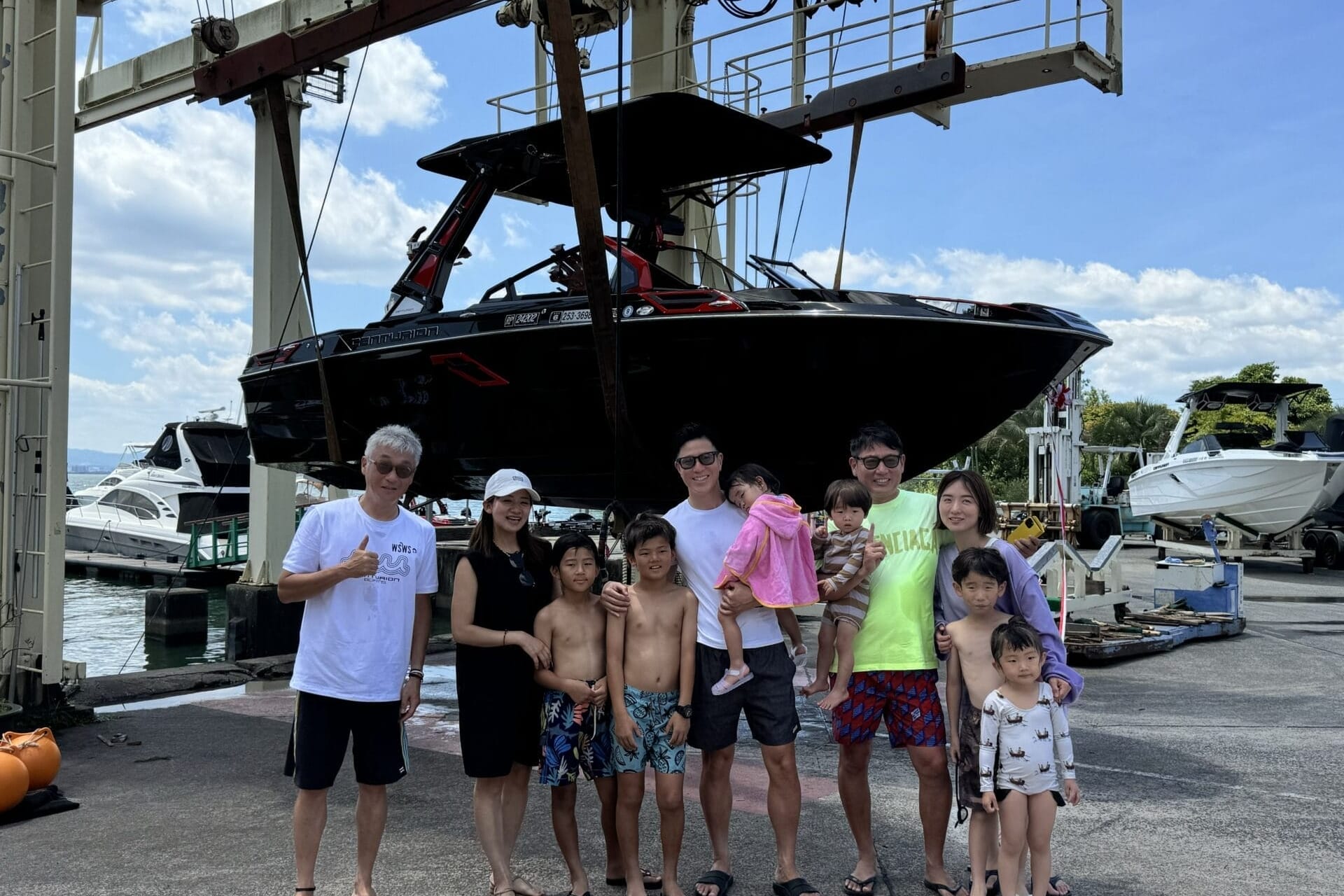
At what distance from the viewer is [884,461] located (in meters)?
3.71

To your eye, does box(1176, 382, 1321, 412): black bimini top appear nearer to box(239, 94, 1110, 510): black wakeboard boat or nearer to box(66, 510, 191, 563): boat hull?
box(239, 94, 1110, 510): black wakeboard boat

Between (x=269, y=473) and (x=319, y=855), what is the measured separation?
9.43m

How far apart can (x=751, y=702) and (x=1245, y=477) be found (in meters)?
20.3

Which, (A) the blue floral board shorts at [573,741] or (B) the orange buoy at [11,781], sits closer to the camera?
(A) the blue floral board shorts at [573,741]

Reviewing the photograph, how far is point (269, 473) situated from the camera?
12.6 meters

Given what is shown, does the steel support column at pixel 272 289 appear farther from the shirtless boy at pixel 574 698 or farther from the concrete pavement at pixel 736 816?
the shirtless boy at pixel 574 698

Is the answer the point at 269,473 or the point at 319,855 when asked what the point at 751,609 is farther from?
the point at 269,473

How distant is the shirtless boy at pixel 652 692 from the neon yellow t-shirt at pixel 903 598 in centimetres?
59

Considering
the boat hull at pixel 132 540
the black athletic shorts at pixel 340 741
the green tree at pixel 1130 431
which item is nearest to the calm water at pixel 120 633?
the boat hull at pixel 132 540

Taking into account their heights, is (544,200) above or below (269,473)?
above

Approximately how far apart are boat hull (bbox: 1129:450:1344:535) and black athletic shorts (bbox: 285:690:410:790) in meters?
20.6

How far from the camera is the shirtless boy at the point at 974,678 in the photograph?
3.34 m

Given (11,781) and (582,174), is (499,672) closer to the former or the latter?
(582,174)

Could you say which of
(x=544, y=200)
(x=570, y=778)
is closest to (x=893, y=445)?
(x=570, y=778)
